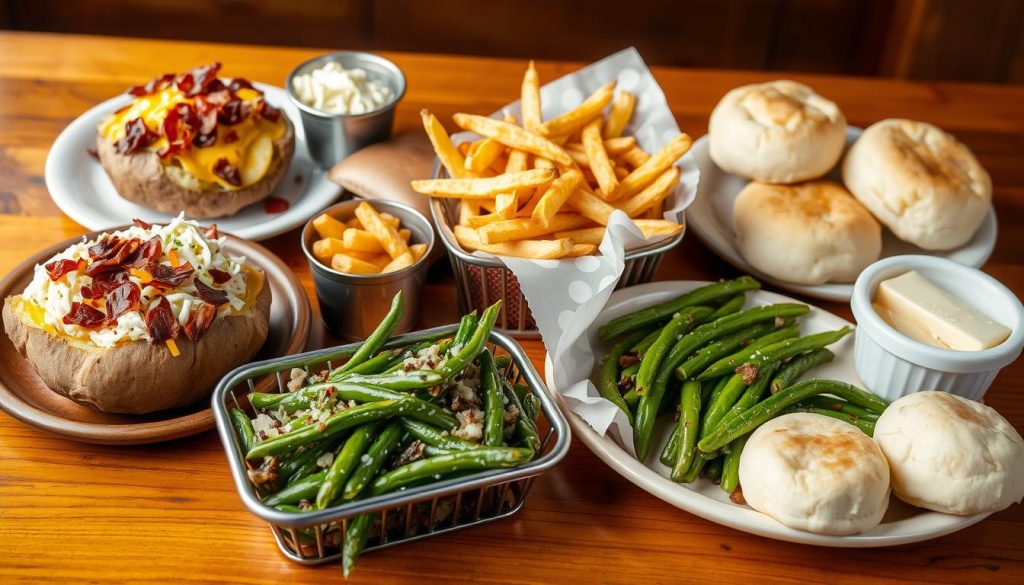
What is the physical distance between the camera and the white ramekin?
A: 210cm

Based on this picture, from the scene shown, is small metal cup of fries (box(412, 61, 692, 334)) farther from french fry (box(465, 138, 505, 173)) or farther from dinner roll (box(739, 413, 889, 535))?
dinner roll (box(739, 413, 889, 535))

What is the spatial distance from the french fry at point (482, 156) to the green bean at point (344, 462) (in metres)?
0.90

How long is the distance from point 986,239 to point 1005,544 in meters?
1.10

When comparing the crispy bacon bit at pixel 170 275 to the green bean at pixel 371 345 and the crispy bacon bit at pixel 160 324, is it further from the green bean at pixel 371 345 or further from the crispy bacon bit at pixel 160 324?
the green bean at pixel 371 345

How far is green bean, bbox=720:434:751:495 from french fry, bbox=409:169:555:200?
78 cm

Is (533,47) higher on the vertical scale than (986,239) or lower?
lower

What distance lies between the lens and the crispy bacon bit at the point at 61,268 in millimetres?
2041

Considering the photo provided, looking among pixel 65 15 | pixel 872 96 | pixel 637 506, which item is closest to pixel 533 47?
pixel 872 96

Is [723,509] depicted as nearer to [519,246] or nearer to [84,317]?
[519,246]

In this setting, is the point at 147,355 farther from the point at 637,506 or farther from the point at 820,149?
the point at 820,149

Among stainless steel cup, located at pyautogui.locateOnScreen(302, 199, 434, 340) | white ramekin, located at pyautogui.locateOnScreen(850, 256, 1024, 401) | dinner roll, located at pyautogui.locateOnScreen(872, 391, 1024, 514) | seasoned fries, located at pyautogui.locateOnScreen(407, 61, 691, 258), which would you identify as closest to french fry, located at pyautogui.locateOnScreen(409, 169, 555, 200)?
seasoned fries, located at pyautogui.locateOnScreen(407, 61, 691, 258)

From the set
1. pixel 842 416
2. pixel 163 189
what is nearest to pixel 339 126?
pixel 163 189

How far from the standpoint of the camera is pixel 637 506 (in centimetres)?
206

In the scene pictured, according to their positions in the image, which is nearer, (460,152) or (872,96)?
(460,152)
